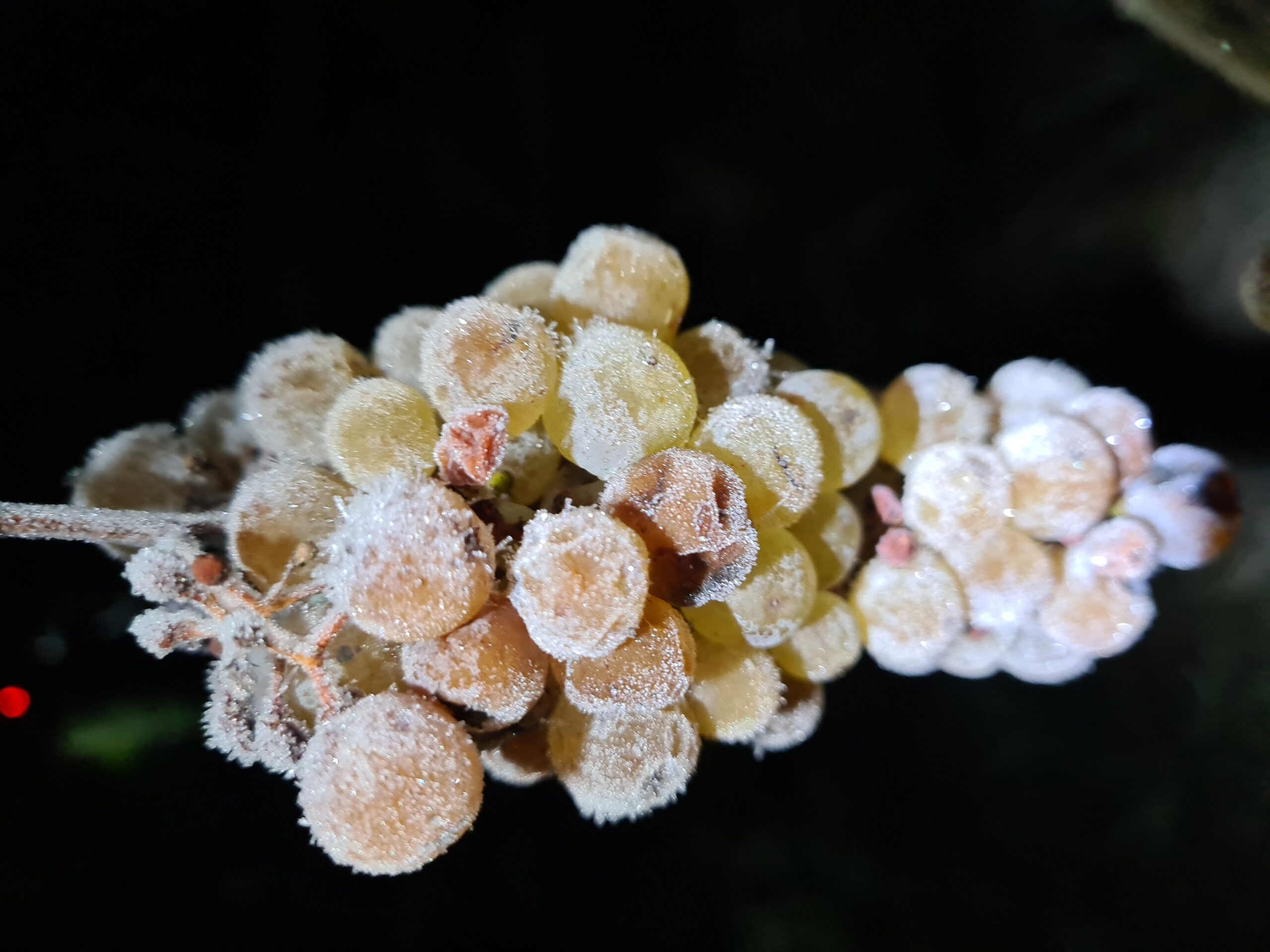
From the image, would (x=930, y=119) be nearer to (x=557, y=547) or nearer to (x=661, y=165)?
(x=661, y=165)

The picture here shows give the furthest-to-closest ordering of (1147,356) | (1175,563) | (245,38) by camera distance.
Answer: (1147,356)
(245,38)
(1175,563)

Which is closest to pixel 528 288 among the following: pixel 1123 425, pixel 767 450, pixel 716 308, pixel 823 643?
pixel 767 450

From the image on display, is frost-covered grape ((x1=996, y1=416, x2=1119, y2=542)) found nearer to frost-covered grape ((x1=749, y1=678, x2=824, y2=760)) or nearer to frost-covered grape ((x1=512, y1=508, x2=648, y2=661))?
frost-covered grape ((x1=749, y1=678, x2=824, y2=760))


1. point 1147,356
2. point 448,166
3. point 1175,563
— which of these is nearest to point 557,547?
point 1175,563

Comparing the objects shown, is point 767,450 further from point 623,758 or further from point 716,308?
point 716,308

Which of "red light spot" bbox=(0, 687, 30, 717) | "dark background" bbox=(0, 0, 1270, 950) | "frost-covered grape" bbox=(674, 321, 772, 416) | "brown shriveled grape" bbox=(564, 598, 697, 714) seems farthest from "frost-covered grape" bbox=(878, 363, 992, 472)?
"red light spot" bbox=(0, 687, 30, 717)

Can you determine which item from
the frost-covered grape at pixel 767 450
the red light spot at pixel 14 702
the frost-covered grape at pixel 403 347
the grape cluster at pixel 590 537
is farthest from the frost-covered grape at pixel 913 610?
the red light spot at pixel 14 702
